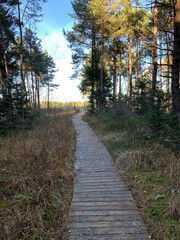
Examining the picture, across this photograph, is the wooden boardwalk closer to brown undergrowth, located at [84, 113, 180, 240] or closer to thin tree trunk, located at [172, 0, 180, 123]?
brown undergrowth, located at [84, 113, 180, 240]

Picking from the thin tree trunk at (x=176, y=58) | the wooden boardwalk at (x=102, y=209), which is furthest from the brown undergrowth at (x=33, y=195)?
the thin tree trunk at (x=176, y=58)

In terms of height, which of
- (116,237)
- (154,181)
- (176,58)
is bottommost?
(116,237)

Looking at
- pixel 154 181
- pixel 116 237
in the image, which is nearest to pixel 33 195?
pixel 116 237

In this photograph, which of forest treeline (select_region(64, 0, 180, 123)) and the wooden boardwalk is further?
forest treeline (select_region(64, 0, 180, 123))

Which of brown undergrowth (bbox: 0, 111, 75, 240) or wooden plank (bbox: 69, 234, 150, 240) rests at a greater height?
brown undergrowth (bbox: 0, 111, 75, 240)

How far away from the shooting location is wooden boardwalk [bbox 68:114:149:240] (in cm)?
207

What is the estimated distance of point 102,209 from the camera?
2.53m

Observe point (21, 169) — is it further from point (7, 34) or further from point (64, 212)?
point (7, 34)

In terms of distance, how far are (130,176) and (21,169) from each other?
261 cm

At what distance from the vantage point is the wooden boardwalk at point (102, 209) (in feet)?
6.79

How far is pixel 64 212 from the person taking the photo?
2.51 metres

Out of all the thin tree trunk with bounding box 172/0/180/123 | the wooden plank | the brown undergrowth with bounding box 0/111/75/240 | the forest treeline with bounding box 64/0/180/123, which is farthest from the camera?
the forest treeline with bounding box 64/0/180/123

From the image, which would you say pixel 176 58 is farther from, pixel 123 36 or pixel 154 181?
pixel 123 36

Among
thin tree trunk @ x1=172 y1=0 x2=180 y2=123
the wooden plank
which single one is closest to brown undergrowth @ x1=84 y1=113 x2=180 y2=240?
the wooden plank
